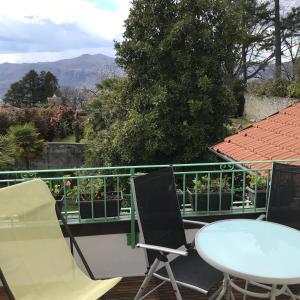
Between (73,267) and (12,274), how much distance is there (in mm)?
444

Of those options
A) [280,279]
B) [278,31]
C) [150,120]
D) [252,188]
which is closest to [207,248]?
[280,279]

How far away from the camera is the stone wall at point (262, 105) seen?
17.5m

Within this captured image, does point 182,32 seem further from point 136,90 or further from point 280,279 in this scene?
point 280,279

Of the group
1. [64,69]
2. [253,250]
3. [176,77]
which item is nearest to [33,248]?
[253,250]

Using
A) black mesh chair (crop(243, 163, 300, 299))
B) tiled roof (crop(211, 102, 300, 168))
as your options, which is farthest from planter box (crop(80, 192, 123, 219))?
tiled roof (crop(211, 102, 300, 168))

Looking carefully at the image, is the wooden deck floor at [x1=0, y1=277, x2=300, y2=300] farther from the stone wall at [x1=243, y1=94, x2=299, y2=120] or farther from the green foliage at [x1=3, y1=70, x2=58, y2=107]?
the green foliage at [x1=3, y1=70, x2=58, y2=107]

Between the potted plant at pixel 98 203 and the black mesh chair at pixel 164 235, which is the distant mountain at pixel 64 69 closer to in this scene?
the potted plant at pixel 98 203

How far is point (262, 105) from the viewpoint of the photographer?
20.1 metres

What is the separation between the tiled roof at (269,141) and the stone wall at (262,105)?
32.9ft

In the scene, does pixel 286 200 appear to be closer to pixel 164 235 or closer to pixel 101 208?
pixel 164 235

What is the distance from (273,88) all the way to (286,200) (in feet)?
57.5

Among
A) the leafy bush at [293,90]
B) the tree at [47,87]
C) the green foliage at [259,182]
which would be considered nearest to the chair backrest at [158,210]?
the green foliage at [259,182]

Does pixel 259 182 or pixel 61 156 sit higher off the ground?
pixel 259 182

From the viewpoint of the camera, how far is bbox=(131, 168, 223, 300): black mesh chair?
230 cm
